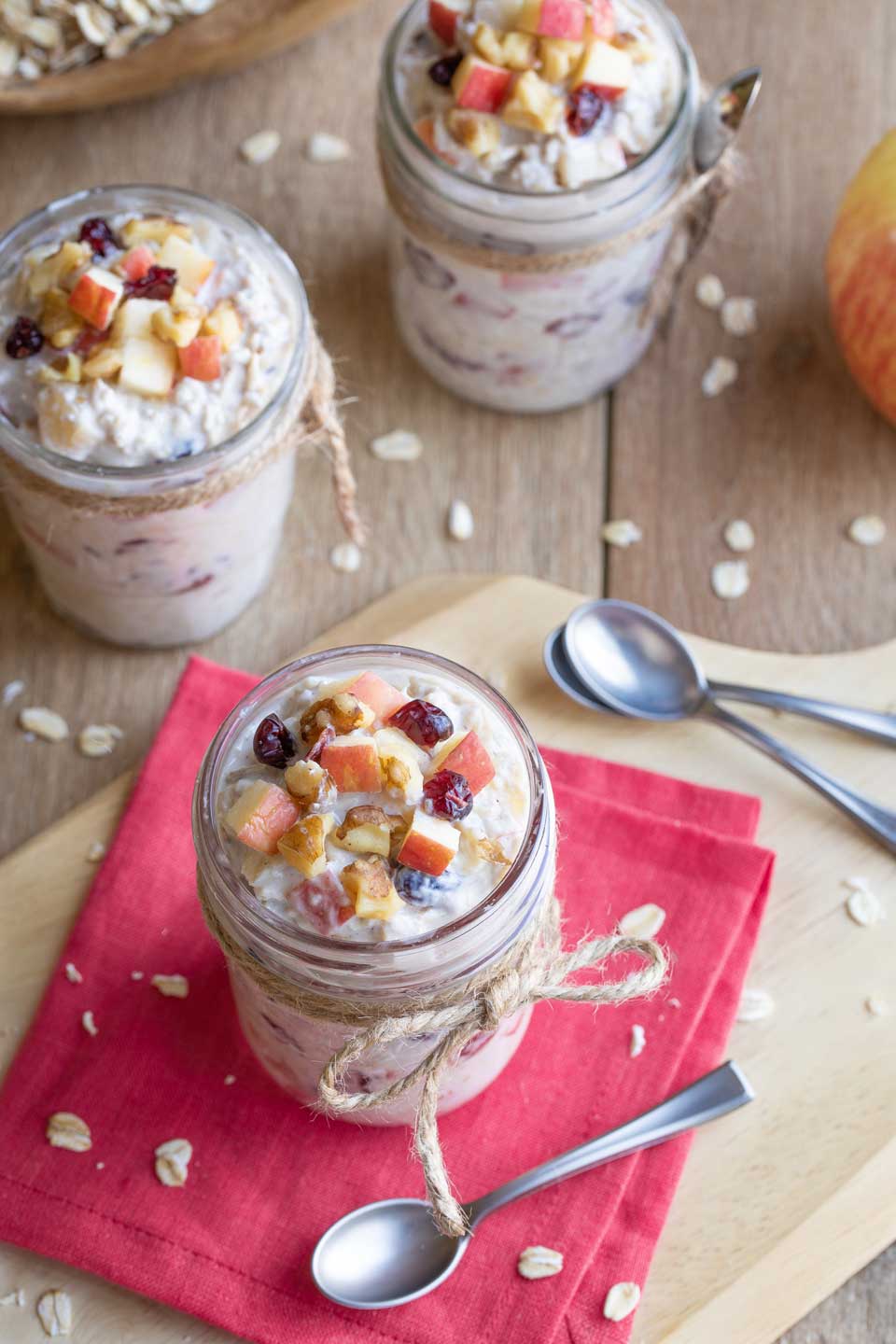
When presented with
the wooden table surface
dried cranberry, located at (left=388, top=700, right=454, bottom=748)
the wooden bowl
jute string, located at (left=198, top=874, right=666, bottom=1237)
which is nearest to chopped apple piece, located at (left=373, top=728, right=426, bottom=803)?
dried cranberry, located at (left=388, top=700, right=454, bottom=748)

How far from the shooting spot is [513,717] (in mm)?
1215

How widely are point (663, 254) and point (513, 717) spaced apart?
780mm

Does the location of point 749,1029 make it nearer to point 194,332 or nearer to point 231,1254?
point 231,1254

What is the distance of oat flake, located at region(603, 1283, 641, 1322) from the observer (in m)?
1.30

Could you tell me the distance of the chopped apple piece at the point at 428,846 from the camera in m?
1.08

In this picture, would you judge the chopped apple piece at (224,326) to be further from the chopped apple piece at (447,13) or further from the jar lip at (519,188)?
the chopped apple piece at (447,13)

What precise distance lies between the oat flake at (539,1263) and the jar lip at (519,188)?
1.02m

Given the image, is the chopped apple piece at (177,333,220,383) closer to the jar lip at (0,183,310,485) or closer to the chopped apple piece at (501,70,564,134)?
the jar lip at (0,183,310,485)

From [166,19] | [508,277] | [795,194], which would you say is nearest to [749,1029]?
[508,277]

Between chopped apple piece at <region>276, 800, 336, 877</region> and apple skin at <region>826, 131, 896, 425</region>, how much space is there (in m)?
1.02

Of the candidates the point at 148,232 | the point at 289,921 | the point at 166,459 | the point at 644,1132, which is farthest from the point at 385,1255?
the point at 148,232

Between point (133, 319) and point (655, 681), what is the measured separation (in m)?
0.66

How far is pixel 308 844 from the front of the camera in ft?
3.55

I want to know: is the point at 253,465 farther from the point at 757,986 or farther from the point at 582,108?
the point at 757,986
